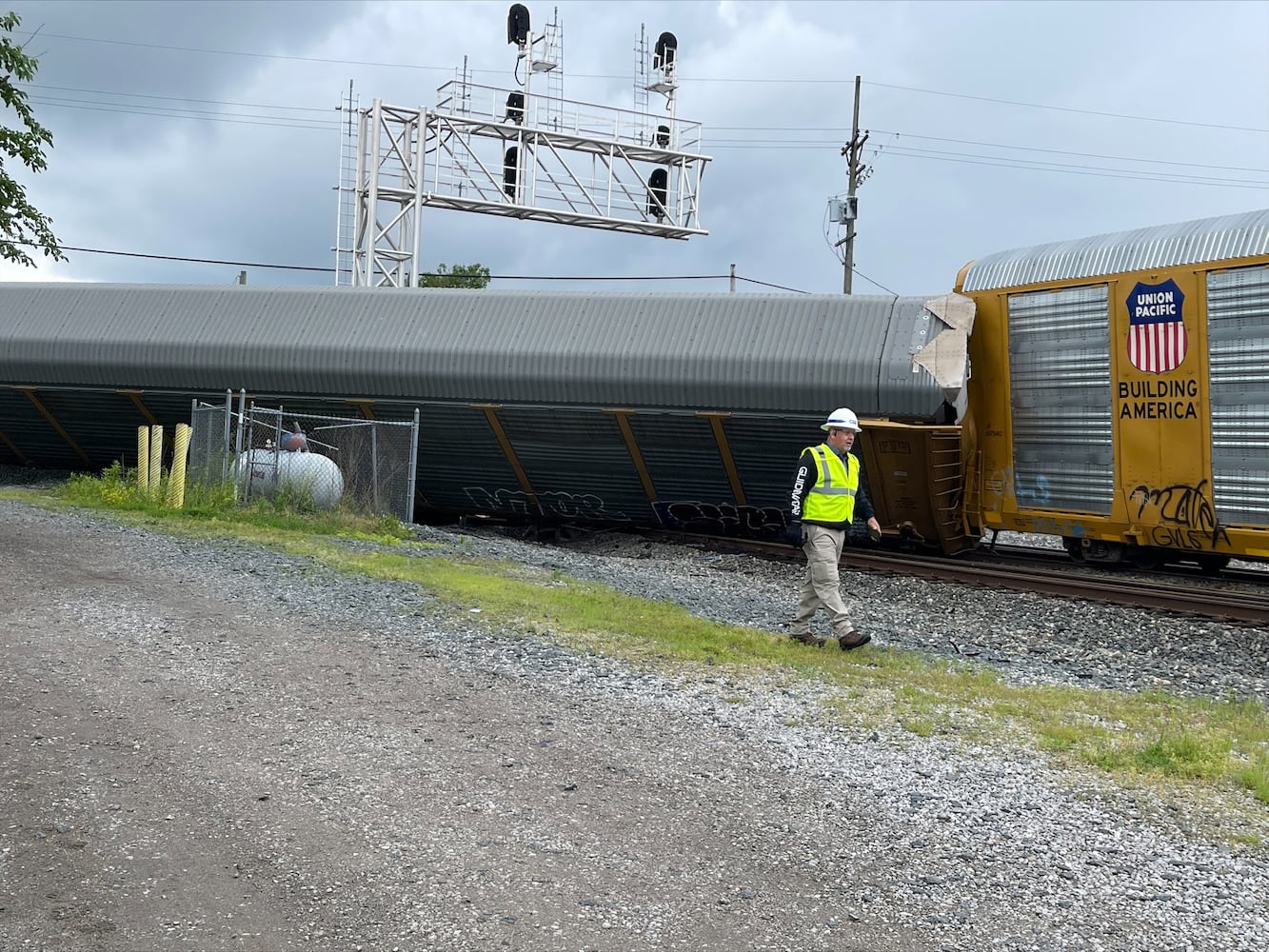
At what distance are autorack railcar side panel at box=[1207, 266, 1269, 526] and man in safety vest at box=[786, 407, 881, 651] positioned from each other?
15.3ft

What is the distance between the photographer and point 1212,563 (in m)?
12.8

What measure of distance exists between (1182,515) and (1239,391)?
136cm

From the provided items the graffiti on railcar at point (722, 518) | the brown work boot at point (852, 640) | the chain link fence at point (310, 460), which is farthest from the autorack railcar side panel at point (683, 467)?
the brown work boot at point (852, 640)

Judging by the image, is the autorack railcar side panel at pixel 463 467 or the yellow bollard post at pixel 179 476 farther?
the autorack railcar side panel at pixel 463 467

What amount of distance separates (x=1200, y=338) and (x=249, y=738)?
9.68 m

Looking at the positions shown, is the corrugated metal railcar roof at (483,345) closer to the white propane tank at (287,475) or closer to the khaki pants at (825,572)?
the white propane tank at (287,475)

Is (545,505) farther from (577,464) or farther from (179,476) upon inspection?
(179,476)

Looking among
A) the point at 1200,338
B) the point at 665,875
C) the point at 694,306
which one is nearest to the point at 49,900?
the point at 665,875

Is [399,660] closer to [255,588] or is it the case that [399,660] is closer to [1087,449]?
[255,588]

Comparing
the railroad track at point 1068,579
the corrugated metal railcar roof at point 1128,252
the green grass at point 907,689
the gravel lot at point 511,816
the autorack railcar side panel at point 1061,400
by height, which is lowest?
the gravel lot at point 511,816

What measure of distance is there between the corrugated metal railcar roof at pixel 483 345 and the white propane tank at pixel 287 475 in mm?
2090

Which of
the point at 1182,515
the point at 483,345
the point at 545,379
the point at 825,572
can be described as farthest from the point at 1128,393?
the point at 483,345

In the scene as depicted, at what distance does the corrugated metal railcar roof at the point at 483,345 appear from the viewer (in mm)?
14758

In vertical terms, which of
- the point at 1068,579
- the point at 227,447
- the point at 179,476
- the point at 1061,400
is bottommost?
the point at 1068,579
